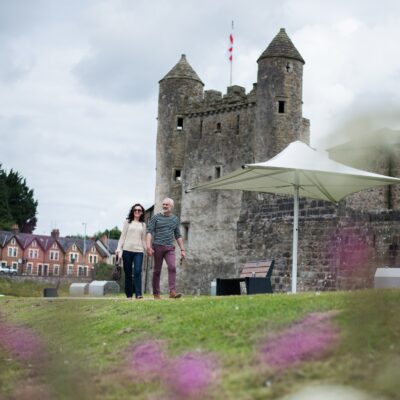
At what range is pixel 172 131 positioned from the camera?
5438 cm

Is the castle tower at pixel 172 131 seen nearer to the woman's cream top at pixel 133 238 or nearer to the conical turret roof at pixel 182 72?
the conical turret roof at pixel 182 72

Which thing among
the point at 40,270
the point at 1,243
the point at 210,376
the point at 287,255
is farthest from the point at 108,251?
the point at 210,376

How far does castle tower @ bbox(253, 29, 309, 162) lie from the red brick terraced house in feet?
197

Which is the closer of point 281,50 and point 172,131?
point 281,50

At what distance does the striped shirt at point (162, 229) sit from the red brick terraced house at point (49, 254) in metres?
89.2

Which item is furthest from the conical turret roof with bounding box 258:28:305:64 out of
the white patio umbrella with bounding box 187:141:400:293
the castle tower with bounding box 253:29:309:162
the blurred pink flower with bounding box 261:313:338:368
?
→ the blurred pink flower with bounding box 261:313:338:368

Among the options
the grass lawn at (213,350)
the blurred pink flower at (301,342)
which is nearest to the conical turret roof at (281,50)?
the grass lawn at (213,350)

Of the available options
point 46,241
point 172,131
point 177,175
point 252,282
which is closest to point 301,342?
point 252,282

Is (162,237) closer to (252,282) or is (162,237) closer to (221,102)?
(252,282)

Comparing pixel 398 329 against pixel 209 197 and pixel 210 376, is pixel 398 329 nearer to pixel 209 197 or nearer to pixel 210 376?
pixel 210 376

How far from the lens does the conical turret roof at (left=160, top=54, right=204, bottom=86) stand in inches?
2157

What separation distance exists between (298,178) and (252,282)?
2.24 meters

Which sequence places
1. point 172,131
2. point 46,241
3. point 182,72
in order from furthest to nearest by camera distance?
point 46,241, point 182,72, point 172,131

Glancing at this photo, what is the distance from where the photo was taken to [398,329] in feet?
25.4
